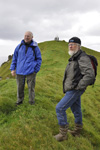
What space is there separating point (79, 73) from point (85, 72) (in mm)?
295

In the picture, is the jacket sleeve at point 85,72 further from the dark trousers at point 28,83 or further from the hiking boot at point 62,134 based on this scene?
the dark trousers at point 28,83

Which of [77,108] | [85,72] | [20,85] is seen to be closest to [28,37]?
[20,85]

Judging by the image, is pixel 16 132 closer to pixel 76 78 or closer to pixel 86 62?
pixel 76 78

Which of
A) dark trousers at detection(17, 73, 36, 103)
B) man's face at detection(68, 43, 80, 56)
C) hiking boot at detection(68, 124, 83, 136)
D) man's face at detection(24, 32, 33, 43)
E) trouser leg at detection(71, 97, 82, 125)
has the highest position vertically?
man's face at detection(24, 32, 33, 43)

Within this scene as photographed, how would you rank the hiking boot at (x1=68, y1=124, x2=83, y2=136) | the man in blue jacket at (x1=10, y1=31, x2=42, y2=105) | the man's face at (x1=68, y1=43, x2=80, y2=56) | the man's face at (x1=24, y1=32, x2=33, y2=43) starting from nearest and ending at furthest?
the man's face at (x1=68, y1=43, x2=80, y2=56) < the hiking boot at (x1=68, y1=124, x2=83, y2=136) < the man's face at (x1=24, y1=32, x2=33, y2=43) < the man in blue jacket at (x1=10, y1=31, x2=42, y2=105)

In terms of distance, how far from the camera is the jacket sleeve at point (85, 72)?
412 centimetres

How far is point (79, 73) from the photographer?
14.5ft

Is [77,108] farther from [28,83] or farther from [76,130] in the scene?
[28,83]

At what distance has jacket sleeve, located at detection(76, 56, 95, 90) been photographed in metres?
4.12

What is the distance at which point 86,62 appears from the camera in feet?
13.8

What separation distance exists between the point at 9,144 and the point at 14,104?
2675mm

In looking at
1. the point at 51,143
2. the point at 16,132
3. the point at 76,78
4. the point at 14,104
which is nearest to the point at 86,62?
the point at 76,78

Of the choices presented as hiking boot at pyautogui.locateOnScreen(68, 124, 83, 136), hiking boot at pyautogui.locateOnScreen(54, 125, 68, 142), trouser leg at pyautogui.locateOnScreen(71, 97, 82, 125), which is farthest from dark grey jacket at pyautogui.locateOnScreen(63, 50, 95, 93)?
hiking boot at pyautogui.locateOnScreen(68, 124, 83, 136)

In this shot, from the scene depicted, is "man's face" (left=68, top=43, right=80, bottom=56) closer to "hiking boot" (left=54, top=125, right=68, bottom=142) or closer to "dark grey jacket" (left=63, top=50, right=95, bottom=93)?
"dark grey jacket" (left=63, top=50, right=95, bottom=93)
